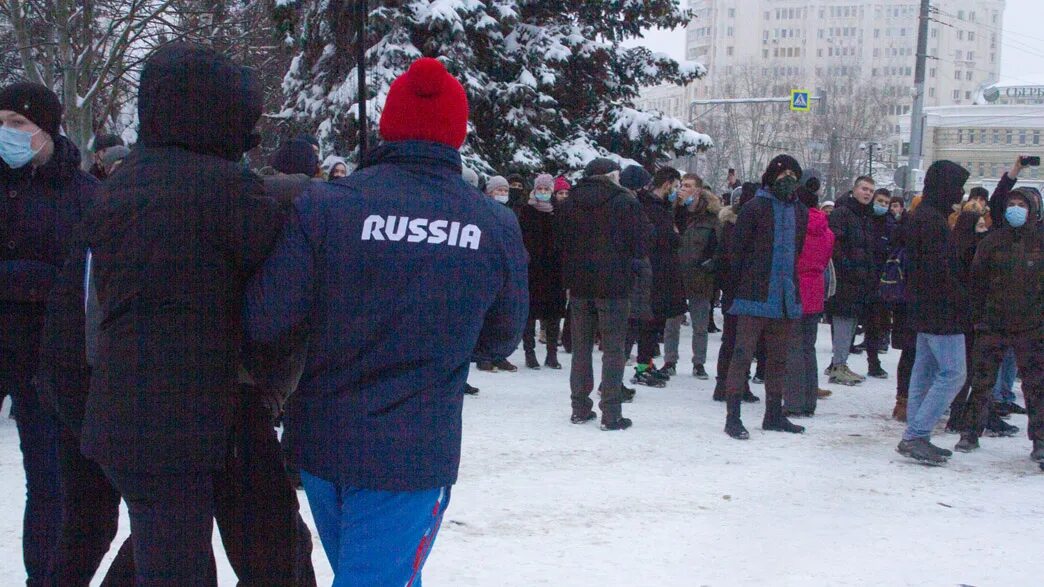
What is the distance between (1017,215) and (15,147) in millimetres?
6075

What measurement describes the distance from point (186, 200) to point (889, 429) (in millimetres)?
6915

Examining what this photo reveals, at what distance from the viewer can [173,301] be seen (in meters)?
2.71

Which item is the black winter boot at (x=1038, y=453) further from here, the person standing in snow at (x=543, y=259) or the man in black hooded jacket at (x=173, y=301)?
the man in black hooded jacket at (x=173, y=301)

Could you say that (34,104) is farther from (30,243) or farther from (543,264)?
(543,264)

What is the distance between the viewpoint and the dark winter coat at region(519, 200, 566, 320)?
10.7 m

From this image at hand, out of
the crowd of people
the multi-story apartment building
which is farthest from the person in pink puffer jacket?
the multi-story apartment building

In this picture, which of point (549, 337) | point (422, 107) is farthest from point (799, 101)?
point (422, 107)

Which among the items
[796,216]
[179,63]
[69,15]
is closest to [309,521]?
[179,63]

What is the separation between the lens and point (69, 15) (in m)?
20.6

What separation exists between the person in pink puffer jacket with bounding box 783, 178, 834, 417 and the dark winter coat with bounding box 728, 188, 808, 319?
105 cm

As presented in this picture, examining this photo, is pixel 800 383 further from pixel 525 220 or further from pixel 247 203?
pixel 247 203

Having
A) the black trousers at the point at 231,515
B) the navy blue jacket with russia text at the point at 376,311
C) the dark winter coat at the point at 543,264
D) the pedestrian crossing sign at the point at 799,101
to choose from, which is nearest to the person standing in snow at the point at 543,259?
the dark winter coat at the point at 543,264

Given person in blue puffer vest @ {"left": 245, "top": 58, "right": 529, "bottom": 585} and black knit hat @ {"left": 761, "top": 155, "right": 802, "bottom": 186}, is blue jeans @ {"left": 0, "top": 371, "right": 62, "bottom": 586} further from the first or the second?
black knit hat @ {"left": 761, "top": 155, "right": 802, "bottom": 186}

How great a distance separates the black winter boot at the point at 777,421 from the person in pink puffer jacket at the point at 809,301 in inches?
26.0
